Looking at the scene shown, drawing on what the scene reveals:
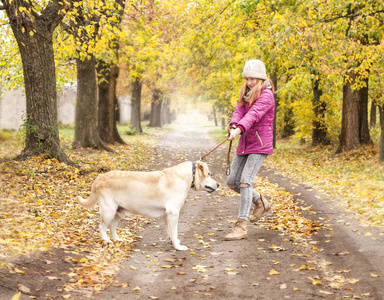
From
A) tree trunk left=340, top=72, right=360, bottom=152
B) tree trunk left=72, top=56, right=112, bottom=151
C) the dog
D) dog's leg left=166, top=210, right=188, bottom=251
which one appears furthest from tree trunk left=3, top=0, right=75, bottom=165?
tree trunk left=340, top=72, right=360, bottom=152

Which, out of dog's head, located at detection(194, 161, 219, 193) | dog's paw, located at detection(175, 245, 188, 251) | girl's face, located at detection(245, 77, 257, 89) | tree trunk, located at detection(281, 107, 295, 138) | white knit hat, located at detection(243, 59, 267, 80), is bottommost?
dog's paw, located at detection(175, 245, 188, 251)

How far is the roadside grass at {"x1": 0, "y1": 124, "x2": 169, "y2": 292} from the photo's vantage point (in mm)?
4852

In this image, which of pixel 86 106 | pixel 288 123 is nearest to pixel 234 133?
pixel 86 106

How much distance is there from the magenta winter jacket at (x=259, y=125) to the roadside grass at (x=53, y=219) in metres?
2.27

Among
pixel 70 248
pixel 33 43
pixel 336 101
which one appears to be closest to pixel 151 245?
pixel 70 248

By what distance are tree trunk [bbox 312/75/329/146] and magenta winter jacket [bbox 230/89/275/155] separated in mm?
15282

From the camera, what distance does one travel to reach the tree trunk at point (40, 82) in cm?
1016

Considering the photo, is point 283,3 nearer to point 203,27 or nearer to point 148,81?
point 203,27

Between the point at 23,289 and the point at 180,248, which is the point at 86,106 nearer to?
the point at 180,248

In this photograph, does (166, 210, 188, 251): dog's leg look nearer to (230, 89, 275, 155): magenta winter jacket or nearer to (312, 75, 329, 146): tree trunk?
(230, 89, 275, 155): magenta winter jacket

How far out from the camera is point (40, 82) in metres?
10.3

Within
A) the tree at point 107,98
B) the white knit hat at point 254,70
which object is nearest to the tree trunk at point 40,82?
the white knit hat at point 254,70

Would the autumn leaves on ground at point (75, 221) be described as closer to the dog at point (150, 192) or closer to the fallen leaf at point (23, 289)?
the fallen leaf at point (23, 289)

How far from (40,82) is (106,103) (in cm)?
1005
